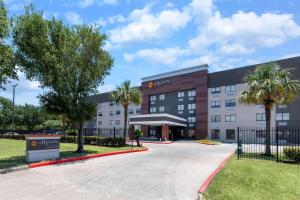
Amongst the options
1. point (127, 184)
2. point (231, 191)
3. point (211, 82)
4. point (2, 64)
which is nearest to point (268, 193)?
point (231, 191)

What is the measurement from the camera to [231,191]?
33.7 ft

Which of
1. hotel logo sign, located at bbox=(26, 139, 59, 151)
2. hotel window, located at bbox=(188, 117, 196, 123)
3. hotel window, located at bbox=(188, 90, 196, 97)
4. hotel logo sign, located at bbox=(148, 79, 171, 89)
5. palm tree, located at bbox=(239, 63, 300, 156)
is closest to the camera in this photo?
hotel logo sign, located at bbox=(26, 139, 59, 151)

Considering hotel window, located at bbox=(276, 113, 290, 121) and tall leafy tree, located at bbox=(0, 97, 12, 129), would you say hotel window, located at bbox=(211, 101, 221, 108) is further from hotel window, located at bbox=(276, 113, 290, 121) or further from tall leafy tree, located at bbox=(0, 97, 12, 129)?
tall leafy tree, located at bbox=(0, 97, 12, 129)

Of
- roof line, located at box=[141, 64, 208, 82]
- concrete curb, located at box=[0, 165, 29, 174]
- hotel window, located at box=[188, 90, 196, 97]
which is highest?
roof line, located at box=[141, 64, 208, 82]

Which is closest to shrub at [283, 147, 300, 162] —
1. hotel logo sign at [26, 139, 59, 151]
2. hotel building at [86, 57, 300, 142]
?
hotel logo sign at [26, 139, 59, 151]

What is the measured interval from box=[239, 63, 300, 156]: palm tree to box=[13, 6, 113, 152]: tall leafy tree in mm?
11331

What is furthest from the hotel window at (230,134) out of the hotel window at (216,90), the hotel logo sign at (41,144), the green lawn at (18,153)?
Answer: the hotel logo sign at (41,144)

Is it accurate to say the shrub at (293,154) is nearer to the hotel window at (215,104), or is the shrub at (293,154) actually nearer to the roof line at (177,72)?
the hotel window at (215,104)

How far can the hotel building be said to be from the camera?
51.1 metres

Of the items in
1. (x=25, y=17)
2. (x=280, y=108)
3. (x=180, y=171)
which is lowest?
(x=180, y=171)

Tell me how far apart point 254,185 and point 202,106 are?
49.4 meters

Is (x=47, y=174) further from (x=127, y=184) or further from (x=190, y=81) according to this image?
(x=190, y=81)

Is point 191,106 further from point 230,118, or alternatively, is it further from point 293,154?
point 293,154

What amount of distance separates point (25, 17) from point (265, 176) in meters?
16.3
